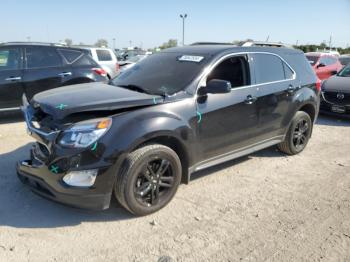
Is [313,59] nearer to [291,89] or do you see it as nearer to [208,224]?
[291,89]

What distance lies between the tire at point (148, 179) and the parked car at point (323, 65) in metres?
10.7

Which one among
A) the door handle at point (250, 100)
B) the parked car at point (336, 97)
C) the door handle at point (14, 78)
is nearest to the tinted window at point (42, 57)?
the door handle at point (14, 78)

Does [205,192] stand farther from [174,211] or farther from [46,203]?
[46,203]

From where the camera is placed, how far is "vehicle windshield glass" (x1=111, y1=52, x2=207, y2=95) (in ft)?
13.3

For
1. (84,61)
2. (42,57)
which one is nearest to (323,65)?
(84,61)

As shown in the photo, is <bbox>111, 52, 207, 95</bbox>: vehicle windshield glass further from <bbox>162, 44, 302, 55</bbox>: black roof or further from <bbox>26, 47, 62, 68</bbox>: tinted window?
<bbox>26, 47, 62, 68</bbox>: tinted window

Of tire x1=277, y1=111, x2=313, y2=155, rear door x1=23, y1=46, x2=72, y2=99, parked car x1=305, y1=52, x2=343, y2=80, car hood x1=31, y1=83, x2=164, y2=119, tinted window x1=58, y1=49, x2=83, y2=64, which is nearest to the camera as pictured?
car hood x1=31, y1=83, x2=164, y2=119

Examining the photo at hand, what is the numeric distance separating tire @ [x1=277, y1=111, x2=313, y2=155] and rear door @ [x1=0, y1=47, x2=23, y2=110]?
521 centimetres

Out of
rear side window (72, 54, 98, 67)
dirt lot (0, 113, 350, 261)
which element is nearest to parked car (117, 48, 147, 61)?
rear side window (72, 54, 98, 67)

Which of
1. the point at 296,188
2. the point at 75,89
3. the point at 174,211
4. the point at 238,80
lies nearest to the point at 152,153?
the point at 174,211

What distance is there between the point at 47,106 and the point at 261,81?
112 inches

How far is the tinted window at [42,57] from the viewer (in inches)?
289

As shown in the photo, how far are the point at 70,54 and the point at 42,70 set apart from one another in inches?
30.4

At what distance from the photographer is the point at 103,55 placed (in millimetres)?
10750
